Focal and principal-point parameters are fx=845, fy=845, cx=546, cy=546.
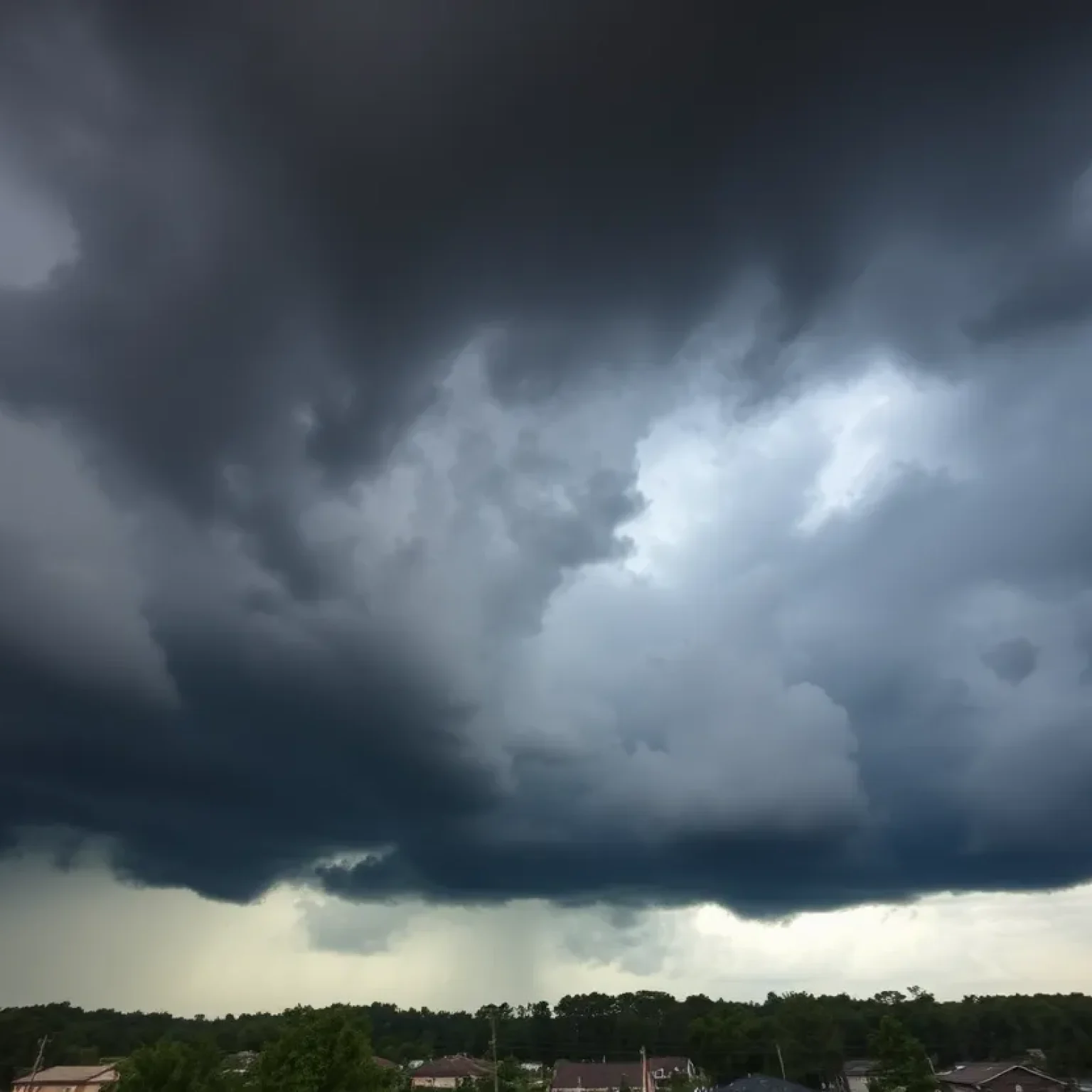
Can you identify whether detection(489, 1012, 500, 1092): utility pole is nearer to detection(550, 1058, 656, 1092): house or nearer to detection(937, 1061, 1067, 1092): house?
detection(550, 1058, 656, 1092): house

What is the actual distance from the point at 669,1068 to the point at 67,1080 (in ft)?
353

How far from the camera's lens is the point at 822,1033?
141250 mm

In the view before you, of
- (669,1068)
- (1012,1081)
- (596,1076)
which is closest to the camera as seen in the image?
(1012,1081)

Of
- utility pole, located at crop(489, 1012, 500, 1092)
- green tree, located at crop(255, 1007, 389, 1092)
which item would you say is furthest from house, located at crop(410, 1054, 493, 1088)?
green tree, located at crop(255, 1007, 389, 1092)

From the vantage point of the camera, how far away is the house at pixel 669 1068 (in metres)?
160

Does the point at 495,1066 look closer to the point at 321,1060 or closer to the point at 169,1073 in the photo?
the point at 169,1073

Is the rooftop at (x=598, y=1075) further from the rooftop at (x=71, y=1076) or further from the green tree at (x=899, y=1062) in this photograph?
the rooftop at (x=71, y=1076)

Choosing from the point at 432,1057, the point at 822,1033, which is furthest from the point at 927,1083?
the point at 432,1057

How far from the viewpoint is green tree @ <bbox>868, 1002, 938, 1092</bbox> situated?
94.4 meters

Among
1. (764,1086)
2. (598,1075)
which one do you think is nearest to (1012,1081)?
(764,1086)

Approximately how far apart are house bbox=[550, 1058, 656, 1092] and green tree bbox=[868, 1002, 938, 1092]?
207 feet

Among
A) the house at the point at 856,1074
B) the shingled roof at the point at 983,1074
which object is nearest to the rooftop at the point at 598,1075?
the house at the point at 856,1074

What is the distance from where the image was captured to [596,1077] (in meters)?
162

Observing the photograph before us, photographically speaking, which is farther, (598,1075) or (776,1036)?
(598,1075)
